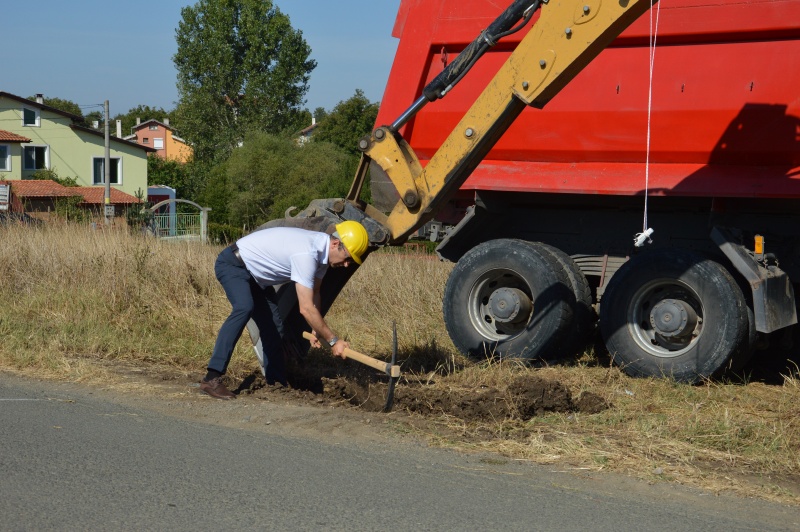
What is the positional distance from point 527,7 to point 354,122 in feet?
187

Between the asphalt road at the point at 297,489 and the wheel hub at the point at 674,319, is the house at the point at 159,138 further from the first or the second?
the asphalt road at the point at 297,489

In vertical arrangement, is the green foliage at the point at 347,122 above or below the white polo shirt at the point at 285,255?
above

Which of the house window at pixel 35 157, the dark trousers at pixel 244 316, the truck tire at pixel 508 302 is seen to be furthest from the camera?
the house window at pixel 35 157

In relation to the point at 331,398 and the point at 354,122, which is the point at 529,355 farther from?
the point at 354,122

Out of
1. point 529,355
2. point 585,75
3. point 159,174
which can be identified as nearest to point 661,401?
point 529,355

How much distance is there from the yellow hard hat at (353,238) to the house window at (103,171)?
54.8 metres

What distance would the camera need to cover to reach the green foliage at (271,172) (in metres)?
50.3

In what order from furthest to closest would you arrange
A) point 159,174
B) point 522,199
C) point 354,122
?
1. point 159,174
2. point 354,122
3. point 522,199

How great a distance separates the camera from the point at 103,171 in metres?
60.1

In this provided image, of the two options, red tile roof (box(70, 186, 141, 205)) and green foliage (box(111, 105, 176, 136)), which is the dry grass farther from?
green foliage (box(111, 105, 176, 136))

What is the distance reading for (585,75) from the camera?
810cm

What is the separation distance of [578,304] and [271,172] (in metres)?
44.9

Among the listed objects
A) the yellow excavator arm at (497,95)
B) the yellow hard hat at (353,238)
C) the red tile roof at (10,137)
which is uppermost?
the red tile roof at (10,137)

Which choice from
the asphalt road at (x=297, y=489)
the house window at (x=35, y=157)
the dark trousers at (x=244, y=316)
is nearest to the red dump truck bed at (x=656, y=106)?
the dark trousers at (x=244, y=316)
